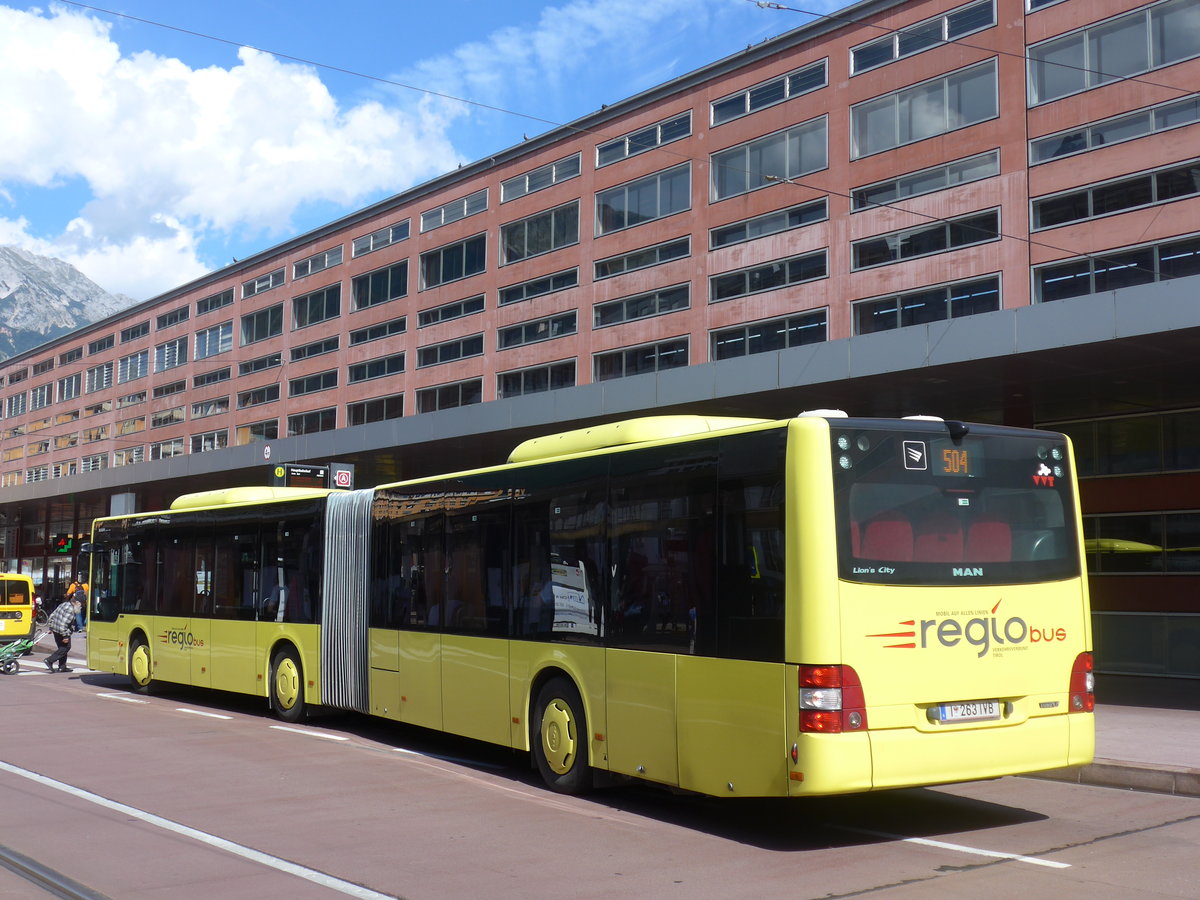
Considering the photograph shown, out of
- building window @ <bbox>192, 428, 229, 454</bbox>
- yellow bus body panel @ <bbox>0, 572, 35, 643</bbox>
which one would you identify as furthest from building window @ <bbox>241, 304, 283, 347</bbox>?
yellow bus body panel @ <bbox>0, 572, 35, 643</bbox>

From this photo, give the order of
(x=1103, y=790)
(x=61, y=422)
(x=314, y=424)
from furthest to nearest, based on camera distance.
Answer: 1. (x=61, y=422)
2. (x=314, y=424)
3. (x=1103, y=790)

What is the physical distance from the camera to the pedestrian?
24625mm

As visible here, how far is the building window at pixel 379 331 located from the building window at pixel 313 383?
226 centimetres

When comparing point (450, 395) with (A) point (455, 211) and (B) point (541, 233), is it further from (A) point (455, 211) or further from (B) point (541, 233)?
(B) point (541, 233)

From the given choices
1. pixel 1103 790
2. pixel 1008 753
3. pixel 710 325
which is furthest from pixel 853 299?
pixel 1008 753

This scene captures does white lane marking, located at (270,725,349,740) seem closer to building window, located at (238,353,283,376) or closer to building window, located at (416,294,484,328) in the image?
building window, located at (416,294,484,328)

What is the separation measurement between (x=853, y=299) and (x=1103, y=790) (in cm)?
2219

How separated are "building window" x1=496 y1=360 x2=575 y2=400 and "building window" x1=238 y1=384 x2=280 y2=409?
18615mm

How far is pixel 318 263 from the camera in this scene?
55.2m

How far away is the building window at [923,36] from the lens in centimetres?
2919

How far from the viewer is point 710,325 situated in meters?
35.8

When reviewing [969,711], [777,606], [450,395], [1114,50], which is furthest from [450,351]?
[969,711]

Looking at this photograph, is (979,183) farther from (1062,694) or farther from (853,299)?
(1062,694)

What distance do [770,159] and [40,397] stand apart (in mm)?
69157
